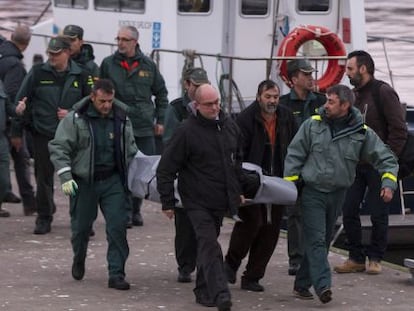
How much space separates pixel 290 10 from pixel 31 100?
5381 millimetres

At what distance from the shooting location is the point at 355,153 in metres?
10.2

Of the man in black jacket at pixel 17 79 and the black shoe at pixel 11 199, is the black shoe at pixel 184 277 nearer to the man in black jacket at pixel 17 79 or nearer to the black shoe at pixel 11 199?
the man in black jacket at pixel 17 79

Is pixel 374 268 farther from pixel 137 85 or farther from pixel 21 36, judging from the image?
pixel 21 36

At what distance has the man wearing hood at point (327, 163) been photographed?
401 inches

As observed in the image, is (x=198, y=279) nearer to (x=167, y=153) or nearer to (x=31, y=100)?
(x=167, y=153)

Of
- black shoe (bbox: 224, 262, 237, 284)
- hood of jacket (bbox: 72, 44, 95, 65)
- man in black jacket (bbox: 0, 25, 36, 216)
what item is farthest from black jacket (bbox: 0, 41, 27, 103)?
black shoe (bbox: 224, 262, 237, 284)

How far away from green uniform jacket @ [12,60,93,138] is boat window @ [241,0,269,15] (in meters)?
4.77

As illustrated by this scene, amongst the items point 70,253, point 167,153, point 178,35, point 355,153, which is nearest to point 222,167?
Answer: point 167,153

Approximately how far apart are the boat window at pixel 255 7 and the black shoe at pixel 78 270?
265 inches

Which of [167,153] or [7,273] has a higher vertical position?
[167,153]

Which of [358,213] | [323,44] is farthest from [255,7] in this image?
[358,213]

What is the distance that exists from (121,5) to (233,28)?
144 cm

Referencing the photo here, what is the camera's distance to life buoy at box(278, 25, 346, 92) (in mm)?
15656

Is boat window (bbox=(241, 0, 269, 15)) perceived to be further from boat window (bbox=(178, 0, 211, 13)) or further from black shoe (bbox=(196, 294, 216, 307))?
black shoe (bbox=(196, 294, 216, 307))
